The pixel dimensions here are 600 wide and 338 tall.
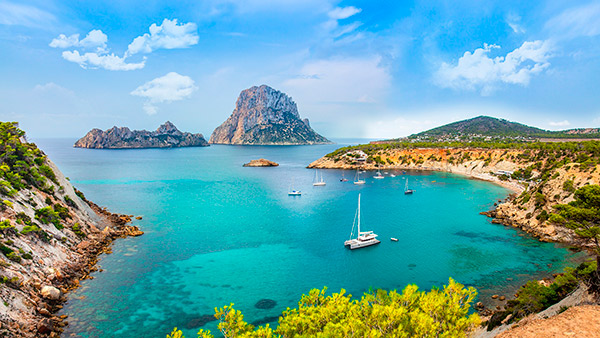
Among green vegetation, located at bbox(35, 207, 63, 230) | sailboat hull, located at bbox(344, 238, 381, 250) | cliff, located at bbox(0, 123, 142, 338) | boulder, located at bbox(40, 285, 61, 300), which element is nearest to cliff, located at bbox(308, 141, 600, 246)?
sailboat hull, located at bbox(344, 238, 381, 250)

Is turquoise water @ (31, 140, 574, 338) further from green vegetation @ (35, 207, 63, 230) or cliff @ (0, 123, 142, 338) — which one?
green vegetation @ (35, 207, 63, 230)

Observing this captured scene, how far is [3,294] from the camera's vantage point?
87.7 feet

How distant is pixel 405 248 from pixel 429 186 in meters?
60.6

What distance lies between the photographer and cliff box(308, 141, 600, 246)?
5478cm

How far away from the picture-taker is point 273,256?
150ft

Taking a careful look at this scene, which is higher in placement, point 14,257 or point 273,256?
point 14,257

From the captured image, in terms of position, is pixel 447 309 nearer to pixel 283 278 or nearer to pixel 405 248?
pixel 283 278

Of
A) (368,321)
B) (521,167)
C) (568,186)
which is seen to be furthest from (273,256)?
(521,167)

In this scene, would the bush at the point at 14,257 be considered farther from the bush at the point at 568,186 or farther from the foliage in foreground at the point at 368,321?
the bush at the point at 568,186

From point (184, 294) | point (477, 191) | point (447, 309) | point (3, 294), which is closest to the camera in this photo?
point (447, 309)

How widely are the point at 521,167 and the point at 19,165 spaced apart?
137612 millimetres

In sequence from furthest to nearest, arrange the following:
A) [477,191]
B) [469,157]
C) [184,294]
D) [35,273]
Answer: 1. [469,157]
2. [477,191]
3. [184,294]
4. [35,273]

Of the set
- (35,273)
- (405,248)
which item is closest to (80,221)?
(35,273)

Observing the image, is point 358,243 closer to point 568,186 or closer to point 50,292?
point 50,292
